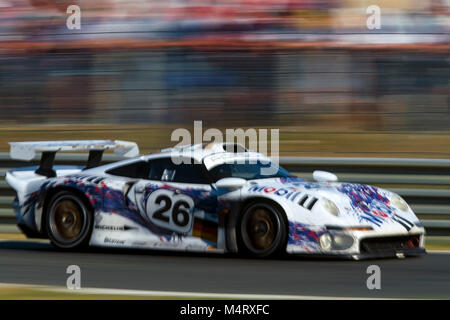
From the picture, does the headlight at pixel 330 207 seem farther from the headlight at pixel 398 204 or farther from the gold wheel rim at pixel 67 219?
the gold wheel rim at pixel 67 219

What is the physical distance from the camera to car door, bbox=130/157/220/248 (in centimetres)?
858

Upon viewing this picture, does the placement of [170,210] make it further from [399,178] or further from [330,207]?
[399,178]

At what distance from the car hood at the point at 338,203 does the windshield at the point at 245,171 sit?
0.26 meters

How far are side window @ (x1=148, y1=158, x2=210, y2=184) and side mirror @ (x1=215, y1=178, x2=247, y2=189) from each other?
0.28m

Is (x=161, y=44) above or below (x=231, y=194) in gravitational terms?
above

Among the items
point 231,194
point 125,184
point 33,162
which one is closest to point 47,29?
point 33,162

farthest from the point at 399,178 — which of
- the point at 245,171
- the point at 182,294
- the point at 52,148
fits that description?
the point at 182,294

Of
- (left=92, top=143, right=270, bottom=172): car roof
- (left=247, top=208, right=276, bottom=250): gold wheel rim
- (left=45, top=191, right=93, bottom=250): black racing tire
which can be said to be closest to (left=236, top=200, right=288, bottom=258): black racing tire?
(left=247, top=208, right=276, bottom=250): gold wheel rim

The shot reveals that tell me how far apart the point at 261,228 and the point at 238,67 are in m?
3.28

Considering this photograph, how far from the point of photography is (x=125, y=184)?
9117 millimetres

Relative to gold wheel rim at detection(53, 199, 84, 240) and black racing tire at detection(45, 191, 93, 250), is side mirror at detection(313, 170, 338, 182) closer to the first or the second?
black racing tire at detection(45, 191, 93, 250)

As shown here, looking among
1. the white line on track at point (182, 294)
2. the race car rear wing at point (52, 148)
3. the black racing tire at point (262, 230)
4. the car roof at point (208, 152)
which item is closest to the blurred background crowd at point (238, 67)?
the race car rear wing at point (52, 148)

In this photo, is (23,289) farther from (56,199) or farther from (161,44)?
(161,44)

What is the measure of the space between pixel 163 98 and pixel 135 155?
1171 millimetres
